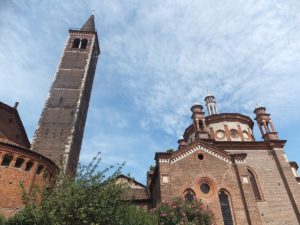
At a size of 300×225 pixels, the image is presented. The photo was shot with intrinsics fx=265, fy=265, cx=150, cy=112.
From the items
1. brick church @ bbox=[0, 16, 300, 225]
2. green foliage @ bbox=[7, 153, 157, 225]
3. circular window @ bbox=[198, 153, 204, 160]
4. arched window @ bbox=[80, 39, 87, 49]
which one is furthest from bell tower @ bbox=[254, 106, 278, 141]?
arched window @ bbox=[80, 39, 87, 49]

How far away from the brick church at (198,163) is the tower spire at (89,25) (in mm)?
11717

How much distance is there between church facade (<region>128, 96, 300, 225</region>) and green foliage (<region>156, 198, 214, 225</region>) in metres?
1.52

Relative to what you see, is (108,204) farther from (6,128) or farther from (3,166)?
A: (6,128)

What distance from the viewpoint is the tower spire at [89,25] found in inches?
1616

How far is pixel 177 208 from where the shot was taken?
15.8 m

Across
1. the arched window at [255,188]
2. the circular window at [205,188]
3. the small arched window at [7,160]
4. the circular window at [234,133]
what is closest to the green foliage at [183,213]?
the circular window at [205,188]

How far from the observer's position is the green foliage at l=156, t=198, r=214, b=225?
15.3 metres

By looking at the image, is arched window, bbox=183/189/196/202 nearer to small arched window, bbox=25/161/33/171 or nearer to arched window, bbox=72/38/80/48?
small arched window, bbox=25/161/33/171

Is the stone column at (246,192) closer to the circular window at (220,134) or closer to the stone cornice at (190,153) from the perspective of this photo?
the stone cornice at (190,153)

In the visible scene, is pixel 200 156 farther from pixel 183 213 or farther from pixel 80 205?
pixel 80 205

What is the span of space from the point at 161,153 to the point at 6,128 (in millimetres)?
Result: 15129

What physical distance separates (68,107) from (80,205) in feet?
66.5

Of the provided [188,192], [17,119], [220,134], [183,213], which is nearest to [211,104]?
[220,134]

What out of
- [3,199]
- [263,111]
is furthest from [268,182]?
[3,199]
